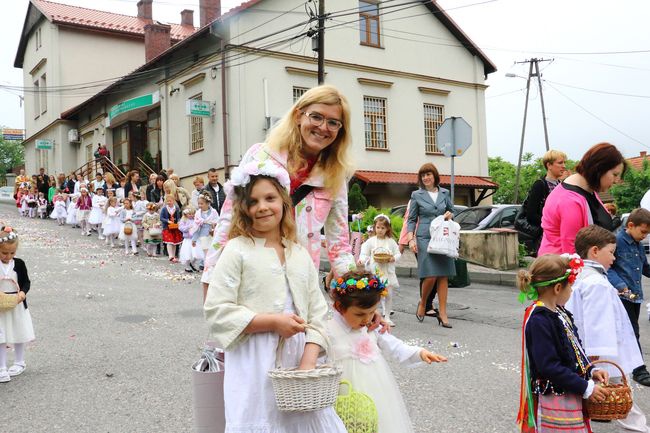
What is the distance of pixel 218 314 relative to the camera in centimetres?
257

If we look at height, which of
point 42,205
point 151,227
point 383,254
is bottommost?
point 383,254

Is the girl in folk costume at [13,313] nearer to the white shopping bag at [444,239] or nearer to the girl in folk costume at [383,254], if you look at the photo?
the girl in folk costume at [383,254]

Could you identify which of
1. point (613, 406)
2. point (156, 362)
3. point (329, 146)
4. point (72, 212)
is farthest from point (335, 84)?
point (613, 406)

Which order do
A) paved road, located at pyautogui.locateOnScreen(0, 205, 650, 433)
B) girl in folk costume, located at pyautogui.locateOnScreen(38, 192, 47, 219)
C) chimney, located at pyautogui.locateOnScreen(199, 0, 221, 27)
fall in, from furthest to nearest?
chimney, located at pyautogui.locateOnScreen(199, 0, 221, 27), girl in folk costume, located at pyautogui.locateOnScreen(38, 192, 47, 219), paved road, located at pyautogui.locateOnScreen(0, 205, 650, 433)

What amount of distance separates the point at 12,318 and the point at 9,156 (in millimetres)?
90274

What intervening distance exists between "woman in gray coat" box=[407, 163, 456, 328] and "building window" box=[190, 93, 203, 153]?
16.3m

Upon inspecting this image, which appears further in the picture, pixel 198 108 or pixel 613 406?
pixel 198 108

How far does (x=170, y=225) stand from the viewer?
15.2m

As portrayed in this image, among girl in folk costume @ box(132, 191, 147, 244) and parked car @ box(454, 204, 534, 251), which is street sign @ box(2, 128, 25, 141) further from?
parked car @ box(454, 204, 534, 251)

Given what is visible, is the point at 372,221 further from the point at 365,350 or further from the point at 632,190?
the point at 632,190

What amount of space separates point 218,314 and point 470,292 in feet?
29.5

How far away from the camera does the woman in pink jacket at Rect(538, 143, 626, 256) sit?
4.51 meters

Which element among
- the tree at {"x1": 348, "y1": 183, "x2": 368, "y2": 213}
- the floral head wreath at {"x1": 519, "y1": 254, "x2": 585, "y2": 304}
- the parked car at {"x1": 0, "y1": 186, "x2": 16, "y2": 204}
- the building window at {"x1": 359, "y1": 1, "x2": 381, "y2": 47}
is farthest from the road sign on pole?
the parked car at {"x1": 0, "y1": 186, "x2": 16, "y2": 204}

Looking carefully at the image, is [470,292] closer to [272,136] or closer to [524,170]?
[272,136]
